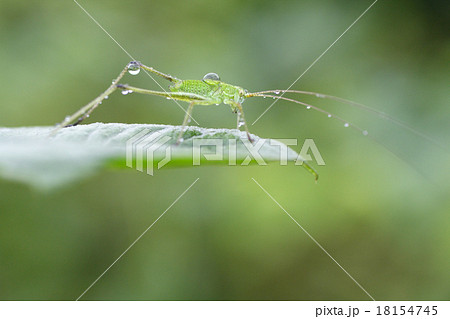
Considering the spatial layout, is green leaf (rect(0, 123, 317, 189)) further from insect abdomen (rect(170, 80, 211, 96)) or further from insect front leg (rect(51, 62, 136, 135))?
insect abdomen (rect(170, 80, 211, 96))

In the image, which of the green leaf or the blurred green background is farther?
the blurred green background

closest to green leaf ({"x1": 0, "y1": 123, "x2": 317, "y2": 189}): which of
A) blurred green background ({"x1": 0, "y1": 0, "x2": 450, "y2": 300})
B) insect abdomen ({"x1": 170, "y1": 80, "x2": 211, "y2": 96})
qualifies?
insect abdomen ({"x1": 170, "y1": 80, "x2": 211, "y2": 96})

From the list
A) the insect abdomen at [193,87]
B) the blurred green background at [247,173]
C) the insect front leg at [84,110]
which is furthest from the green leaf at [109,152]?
the blurred green background at [247,173]

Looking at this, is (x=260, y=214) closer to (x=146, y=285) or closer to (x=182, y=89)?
(x=146, y=285)

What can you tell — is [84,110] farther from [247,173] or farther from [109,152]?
[247,173]

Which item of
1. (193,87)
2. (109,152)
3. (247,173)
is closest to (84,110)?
(193,87)

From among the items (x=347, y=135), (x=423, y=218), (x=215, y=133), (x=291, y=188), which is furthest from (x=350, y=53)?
(x=215, y=133)

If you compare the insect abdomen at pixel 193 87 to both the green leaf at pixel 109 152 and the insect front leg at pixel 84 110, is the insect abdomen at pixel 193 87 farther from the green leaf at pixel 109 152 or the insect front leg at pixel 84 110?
the green leaf at pixel 109 152
